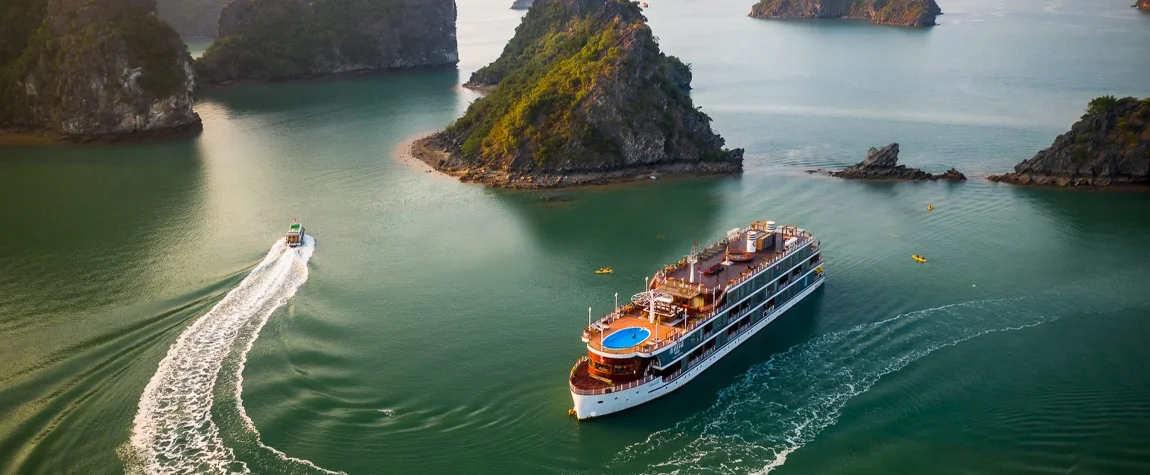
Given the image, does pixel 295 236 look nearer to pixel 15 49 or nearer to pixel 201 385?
pixel 201 385

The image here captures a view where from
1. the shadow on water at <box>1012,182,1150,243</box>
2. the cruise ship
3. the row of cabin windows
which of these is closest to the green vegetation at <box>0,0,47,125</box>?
the cruise ship

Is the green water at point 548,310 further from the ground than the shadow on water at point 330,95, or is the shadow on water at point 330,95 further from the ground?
the shadow on water at point 330,95

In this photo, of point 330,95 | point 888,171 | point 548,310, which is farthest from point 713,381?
point 330,95

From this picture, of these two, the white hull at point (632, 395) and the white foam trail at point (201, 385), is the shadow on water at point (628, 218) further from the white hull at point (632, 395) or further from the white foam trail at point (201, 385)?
the white foam trail at point (201, 385)

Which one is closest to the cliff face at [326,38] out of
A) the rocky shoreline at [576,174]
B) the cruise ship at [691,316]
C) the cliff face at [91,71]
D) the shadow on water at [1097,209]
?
the cliff face at [91,71]

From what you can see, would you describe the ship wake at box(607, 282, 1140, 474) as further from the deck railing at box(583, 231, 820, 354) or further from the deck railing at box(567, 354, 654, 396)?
the deck railing at box(583, 231, 820, 354)

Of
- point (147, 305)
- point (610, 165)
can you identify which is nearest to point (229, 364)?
point (147, 305)
